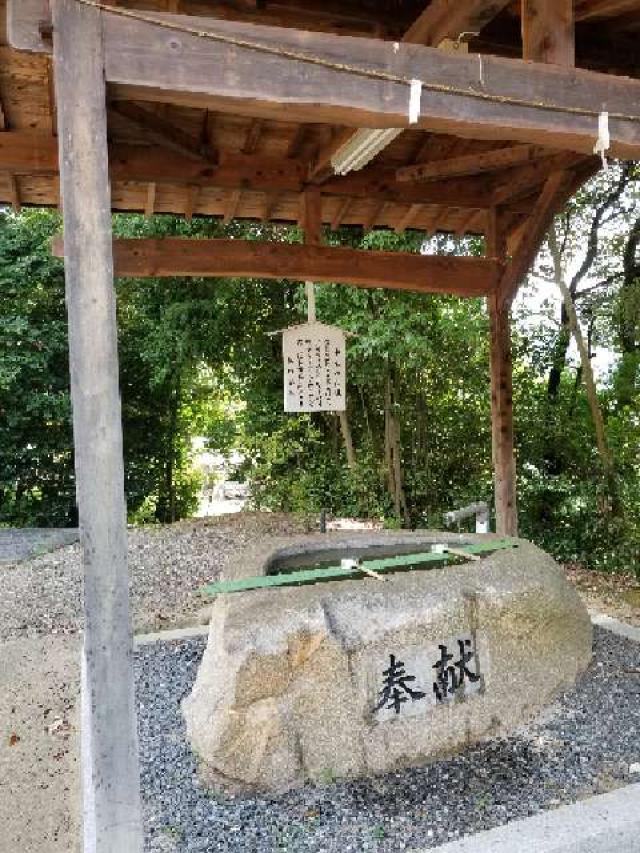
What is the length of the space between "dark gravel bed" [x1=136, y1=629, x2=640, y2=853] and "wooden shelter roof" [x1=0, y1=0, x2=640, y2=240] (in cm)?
257

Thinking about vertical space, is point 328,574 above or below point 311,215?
below

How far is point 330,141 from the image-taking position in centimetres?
445

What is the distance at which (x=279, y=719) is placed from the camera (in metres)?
2.46

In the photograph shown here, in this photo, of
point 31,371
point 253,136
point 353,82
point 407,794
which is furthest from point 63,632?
point 31,371

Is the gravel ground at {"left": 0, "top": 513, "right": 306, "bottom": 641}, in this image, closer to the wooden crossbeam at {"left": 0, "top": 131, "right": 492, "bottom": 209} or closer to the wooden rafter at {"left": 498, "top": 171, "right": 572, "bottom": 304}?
the wooden crossbeam at {"left": 0, "top": 131, "right": 492, "bottom": 209}

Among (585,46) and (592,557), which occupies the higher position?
(585,46)

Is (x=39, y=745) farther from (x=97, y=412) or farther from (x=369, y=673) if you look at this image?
(x=97, y=412)

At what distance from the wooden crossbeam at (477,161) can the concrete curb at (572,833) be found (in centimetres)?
362

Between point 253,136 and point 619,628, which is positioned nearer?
point 619,628

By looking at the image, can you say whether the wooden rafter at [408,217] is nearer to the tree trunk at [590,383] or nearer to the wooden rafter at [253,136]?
the wooden rafter at [253,136]

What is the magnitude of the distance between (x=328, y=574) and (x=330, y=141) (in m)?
2.98

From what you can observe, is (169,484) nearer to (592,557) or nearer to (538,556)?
(592,557)

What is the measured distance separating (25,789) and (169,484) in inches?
351

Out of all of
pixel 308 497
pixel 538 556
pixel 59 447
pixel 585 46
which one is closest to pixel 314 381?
pixel 538 556
